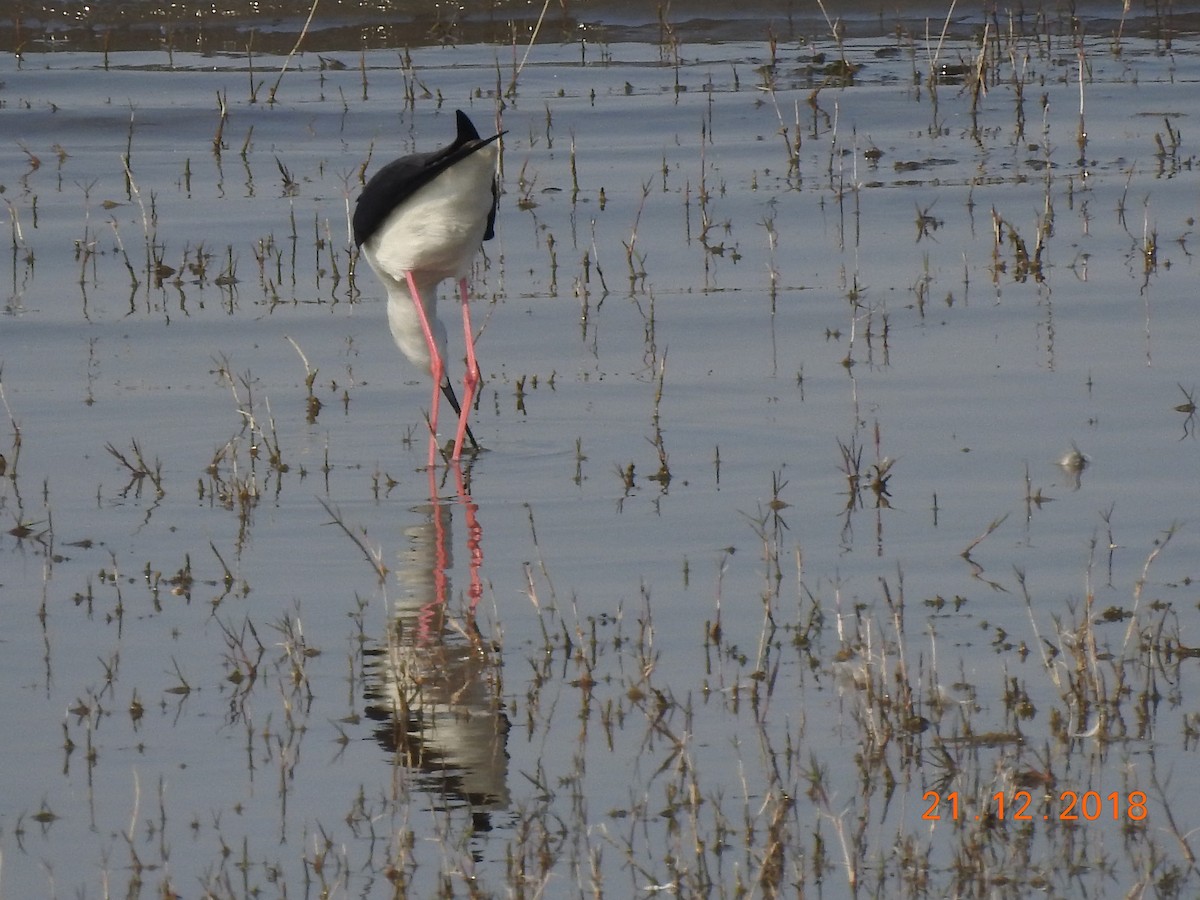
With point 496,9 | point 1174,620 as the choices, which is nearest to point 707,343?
point 1174,620

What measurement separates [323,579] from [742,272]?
15.3ft

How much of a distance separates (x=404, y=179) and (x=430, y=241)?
14.3 inches

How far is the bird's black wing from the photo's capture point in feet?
26.3

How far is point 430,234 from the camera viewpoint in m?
8.61

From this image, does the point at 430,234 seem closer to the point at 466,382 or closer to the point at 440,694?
the point at 466,382

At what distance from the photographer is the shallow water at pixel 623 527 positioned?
4645 millimetres

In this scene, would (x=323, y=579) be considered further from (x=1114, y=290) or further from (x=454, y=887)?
(x=1114, y=290)

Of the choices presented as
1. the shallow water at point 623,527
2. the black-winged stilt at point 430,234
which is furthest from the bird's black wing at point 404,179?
the shallow water at point 623,527

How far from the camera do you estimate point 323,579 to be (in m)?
6.46
